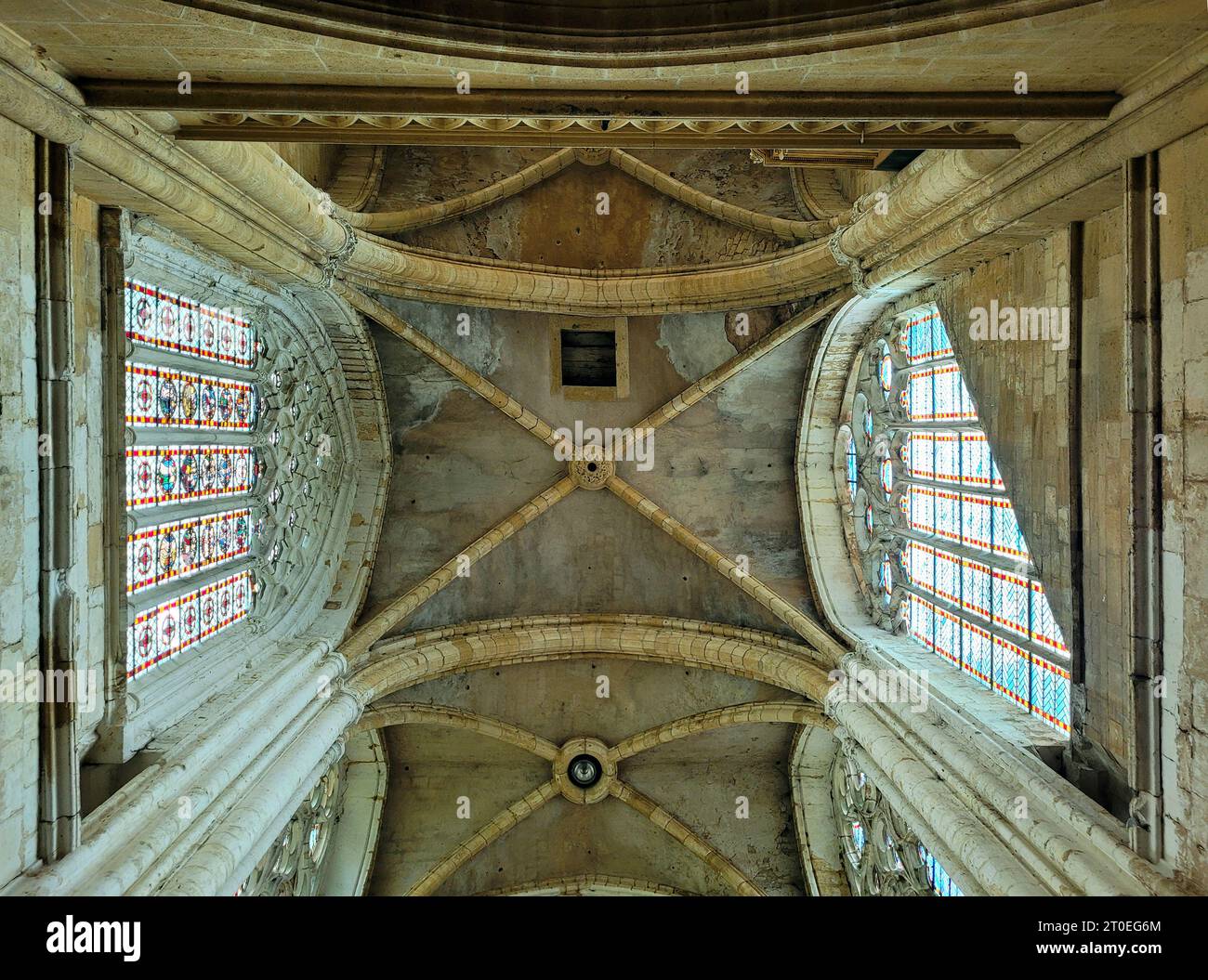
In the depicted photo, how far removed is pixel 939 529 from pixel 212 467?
723cm

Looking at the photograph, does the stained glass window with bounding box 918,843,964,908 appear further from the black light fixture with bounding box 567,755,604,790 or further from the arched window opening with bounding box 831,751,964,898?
the black light fixture with bounding box 567,755,604,790

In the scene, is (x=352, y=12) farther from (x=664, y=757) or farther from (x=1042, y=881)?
(x=664, y=757)

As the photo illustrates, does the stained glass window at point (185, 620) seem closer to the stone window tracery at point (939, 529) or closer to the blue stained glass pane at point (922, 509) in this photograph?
the stone window tracery at point (939, 529)

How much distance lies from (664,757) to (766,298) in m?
6.38

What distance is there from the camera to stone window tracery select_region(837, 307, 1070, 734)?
634 cm

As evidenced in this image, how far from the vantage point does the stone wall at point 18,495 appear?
356 centimetres

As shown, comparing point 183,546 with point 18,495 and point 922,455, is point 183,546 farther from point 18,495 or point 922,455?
point 922,455

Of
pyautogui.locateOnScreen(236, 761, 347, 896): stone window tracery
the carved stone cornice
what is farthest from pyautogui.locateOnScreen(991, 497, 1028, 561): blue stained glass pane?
pyautogui.locateOnScreen(236, 761, 347, 896): stone window tracery

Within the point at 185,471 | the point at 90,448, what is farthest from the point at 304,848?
the point at 90,448

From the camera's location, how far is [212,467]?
7.39 meters

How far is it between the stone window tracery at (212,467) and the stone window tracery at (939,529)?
660 centimetres

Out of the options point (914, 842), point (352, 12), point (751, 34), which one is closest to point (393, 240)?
point (352, 12)

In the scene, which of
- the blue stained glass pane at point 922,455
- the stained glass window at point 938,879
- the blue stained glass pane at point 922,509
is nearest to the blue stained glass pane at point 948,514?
the blue stained glass pane at point 922,509
